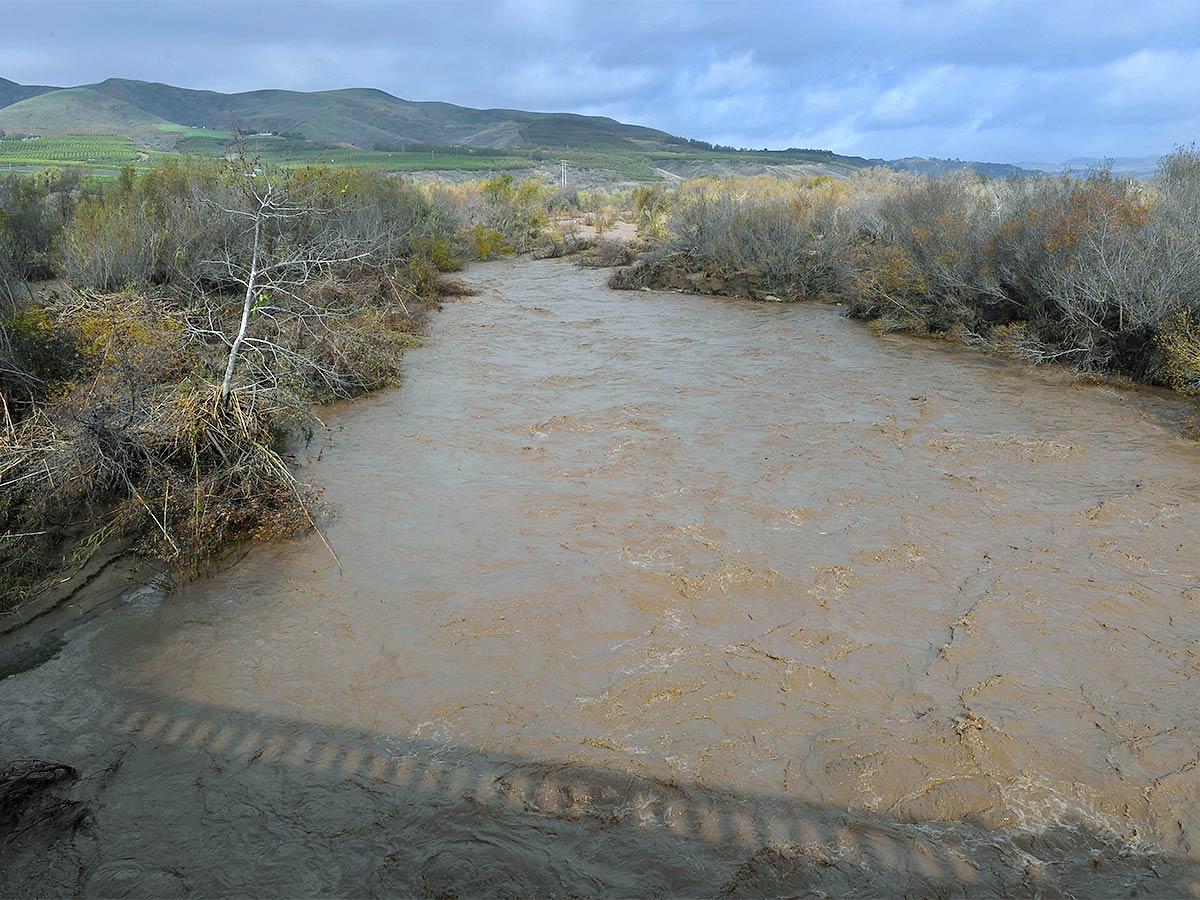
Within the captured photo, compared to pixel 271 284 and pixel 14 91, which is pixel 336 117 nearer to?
pixel 14 91

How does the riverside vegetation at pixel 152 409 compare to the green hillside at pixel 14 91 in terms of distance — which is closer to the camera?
the riverside vegetation at pixel 152 409

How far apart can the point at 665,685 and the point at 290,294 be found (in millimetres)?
4921

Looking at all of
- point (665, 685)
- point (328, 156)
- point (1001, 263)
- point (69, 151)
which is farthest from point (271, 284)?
point (328, 156)

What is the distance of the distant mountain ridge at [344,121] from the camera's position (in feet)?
278

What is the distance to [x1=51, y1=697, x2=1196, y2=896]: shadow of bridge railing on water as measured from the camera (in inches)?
132

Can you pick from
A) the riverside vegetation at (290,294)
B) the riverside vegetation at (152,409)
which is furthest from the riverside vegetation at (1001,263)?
the riverside vegetation at (152,409)

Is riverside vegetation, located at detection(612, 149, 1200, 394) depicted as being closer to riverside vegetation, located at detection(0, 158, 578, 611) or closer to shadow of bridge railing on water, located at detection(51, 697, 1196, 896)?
shadow of bridge railing on water, located at detection(51, 697, 1196, 896)

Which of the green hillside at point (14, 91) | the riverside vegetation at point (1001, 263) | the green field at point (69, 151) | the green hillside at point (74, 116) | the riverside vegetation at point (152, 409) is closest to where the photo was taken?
the riverside vegetation at point (152, 409)

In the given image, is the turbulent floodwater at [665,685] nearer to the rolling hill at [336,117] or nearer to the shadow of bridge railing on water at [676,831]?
the shadow of bridge railing on water at [676,831]

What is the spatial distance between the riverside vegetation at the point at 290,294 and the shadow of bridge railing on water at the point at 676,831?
2715 mm

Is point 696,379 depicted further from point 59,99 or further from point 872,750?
point 59,99

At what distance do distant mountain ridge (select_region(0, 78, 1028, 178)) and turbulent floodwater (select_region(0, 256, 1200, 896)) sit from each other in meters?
75.3

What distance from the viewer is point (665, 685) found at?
15.5ft

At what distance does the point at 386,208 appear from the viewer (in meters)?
20.7
